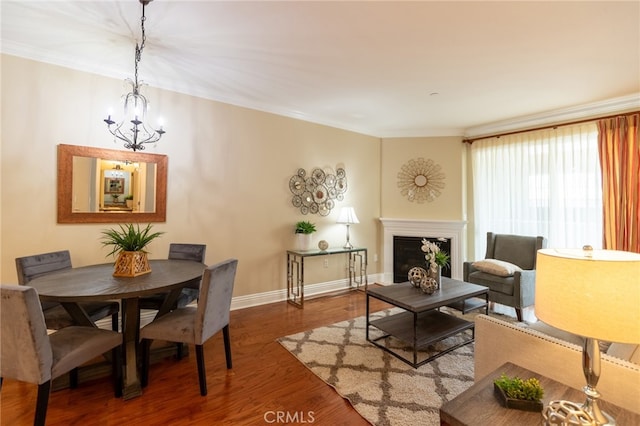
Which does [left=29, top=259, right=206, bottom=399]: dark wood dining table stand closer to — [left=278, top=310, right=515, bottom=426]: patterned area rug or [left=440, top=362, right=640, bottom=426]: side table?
[left=278, top=310, right=515, bottom=426]: patterned area rug

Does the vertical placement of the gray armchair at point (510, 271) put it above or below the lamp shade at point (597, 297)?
below

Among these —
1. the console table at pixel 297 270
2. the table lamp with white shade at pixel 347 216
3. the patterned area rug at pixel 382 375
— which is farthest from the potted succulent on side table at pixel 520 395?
the table lamp with white shade at pixel 347 216

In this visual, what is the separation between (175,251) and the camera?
3090 mm

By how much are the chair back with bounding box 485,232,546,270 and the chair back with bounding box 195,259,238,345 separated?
145 inches

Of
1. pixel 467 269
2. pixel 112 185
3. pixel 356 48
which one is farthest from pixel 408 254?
pixel 112 185

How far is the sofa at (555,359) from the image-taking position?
117 centimetres

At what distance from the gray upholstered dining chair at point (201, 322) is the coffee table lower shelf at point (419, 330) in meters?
1.43

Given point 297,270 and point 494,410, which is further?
point 297,270

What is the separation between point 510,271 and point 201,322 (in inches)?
135

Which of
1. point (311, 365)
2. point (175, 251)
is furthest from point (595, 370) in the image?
point (175, 251)

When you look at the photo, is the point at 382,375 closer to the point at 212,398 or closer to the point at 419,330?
the point at 419,330

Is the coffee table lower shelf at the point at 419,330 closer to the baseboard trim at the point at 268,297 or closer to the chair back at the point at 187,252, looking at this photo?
the baseboard trim at the point at 268,297

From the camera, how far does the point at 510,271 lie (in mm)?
3475
